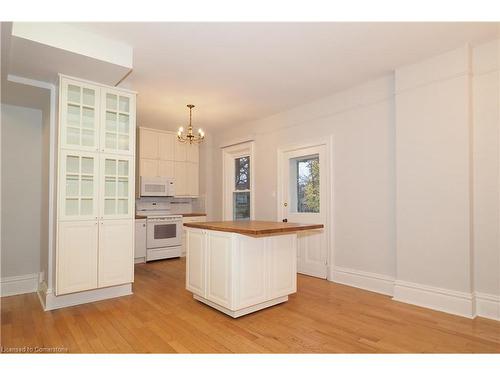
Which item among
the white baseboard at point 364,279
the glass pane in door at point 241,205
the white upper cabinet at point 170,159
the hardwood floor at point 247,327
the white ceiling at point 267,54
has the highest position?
the white ceiling at point 267,54

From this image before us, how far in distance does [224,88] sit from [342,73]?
1.49 metres

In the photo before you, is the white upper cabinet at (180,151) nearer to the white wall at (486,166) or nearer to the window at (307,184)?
the window at (307,184)

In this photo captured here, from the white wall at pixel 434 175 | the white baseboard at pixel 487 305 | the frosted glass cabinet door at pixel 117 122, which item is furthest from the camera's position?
the frosted glass cabinet door at pixel 117 122

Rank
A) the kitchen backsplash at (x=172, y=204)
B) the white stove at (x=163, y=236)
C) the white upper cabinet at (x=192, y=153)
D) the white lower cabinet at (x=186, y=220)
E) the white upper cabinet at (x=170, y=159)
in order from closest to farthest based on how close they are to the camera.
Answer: the white stove at (x=163, y=236) → the white upper cabinet at (x=170, y=159) → the white lower cabinet at (x=186, y=220) → the kitchen backsplash at (x=172, y=204) → the white upper cabinet at (x=192, y=153)

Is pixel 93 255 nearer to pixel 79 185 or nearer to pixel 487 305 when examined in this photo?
pixel 79 185

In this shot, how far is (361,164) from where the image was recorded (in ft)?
13.0

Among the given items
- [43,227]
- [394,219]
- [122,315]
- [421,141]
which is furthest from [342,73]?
[43,227]

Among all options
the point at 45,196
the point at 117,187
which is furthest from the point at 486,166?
the point at 45,196

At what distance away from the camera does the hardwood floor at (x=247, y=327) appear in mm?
2291

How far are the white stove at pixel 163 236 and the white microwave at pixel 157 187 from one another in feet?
1.42

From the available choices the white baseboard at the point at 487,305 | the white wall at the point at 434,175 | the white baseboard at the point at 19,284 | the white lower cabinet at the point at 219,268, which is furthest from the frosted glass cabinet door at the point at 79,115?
the white baseboard at the point at 487,305

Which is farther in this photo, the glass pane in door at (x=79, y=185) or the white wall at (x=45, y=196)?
the white wall at (x=45, y=196)

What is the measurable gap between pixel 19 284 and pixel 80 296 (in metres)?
1.10

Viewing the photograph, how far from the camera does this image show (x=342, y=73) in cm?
360
